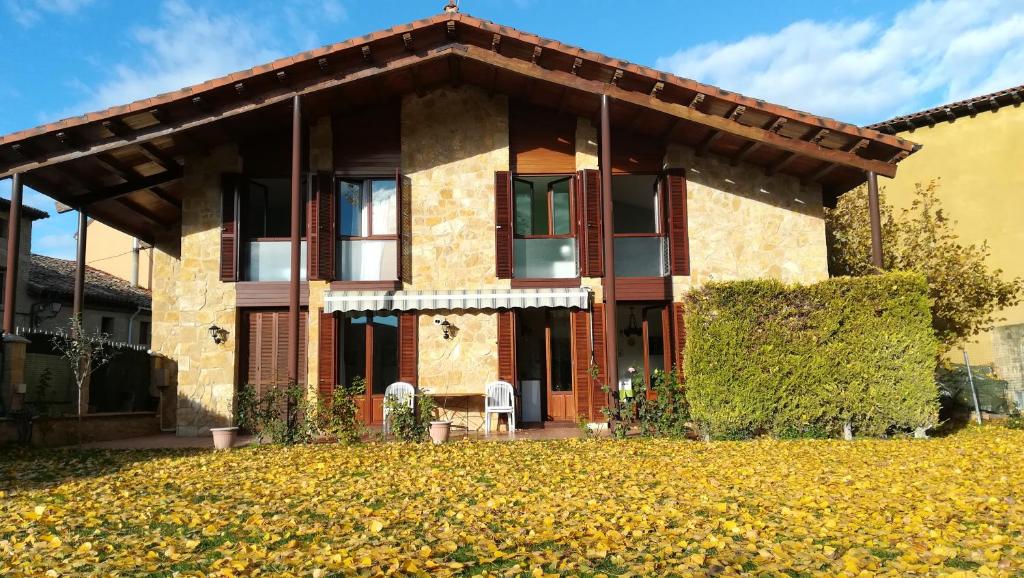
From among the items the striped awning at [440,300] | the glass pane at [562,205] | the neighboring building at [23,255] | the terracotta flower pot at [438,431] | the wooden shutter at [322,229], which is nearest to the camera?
the terracotta flower pot at [438,431]

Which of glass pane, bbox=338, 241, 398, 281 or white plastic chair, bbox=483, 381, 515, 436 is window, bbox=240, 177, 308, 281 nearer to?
glass pane, bbox=338, 241, 398, 281

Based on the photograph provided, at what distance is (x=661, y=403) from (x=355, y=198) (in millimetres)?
7612

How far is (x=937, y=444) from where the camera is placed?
11.0 m

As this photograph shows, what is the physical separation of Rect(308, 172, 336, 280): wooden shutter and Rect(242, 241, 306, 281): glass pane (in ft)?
1.66

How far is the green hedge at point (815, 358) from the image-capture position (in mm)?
11664

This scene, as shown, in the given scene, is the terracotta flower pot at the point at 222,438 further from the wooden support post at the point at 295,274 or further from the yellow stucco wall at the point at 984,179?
the yellow stucco wall at the point at 984,179

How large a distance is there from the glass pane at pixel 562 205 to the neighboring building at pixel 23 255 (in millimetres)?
20374

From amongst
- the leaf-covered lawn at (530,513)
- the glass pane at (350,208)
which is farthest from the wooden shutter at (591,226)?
the leaf-covered lawn at (530,513)

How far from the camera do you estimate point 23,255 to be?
2820cm

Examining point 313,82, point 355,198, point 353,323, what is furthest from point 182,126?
point 353,323

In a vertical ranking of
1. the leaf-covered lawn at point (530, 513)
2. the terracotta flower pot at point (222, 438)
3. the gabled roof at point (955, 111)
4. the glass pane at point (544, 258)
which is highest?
the gabled roof at point (955, 111)

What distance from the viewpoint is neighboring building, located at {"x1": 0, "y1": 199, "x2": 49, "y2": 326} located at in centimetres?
2708

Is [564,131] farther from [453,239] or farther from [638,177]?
[453,239]

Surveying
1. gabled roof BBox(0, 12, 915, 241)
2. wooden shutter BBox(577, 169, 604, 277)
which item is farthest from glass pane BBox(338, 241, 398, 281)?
wooden shutter BBox(577, 169, 604, 277)
